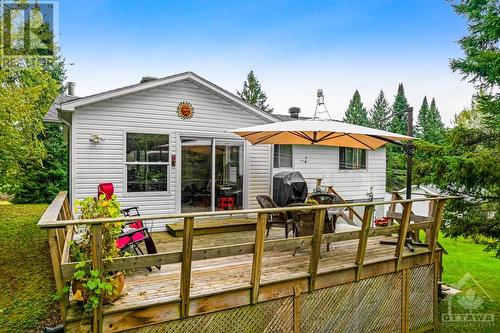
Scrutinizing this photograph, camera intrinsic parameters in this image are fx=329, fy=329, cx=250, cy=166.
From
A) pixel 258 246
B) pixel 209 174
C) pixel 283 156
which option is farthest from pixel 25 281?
pixel 283 156

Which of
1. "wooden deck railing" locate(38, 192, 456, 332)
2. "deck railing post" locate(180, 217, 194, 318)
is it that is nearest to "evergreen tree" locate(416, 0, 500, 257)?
"wooden deck railing" locate(38, 192, 456, 332)

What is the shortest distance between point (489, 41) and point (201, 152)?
6.87 metres

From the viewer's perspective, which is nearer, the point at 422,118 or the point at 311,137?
the point at 311,137

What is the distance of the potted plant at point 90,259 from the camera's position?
10.0ft

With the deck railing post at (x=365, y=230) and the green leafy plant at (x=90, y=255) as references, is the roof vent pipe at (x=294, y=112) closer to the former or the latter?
the deck railing post at (x=365, y=230)

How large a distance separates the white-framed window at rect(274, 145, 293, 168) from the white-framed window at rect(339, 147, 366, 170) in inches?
108

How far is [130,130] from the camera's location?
23.9 ft

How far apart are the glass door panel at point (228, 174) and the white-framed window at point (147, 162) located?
1262 mm

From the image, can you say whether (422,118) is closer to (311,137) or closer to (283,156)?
(283,156)

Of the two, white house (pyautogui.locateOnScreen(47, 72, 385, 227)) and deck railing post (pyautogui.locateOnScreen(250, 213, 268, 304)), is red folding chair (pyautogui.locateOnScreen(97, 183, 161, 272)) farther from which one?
white house (pyautogui.locateOnScreen(47, 72, 385, 227))

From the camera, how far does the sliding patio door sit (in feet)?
26.0

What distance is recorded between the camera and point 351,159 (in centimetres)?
1349

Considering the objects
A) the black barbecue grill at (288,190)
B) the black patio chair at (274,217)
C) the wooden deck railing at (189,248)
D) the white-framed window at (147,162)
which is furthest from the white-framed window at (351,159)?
the white-framed window at (147,162)

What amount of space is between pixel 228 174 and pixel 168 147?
65.1 inches
